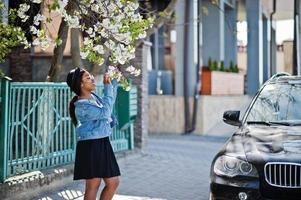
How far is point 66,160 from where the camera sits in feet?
26.8

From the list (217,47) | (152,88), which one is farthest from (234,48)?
(152,88)

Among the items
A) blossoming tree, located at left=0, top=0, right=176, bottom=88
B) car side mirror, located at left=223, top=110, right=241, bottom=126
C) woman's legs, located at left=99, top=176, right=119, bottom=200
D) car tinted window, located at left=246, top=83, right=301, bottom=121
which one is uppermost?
blossoming tree, located at left=0, top=0, right=176, bottom=88

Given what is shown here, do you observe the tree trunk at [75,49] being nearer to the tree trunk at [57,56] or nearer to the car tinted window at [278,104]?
the tree trunk at [57,56]

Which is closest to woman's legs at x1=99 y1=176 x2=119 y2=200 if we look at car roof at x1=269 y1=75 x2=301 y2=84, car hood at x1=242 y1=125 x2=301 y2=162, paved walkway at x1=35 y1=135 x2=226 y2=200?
car hood at x1=242 y1=125 x2=301 y2=162

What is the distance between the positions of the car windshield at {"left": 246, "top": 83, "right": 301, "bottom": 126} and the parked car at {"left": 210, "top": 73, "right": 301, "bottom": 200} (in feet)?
0.04

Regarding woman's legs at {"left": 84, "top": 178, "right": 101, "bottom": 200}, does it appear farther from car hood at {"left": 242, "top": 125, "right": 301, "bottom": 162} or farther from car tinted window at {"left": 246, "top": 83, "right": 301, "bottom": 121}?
car tinted window at {"left": 246, "top": 83, "right": 301, "bottom": 121}

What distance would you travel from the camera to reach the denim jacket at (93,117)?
16.7ft

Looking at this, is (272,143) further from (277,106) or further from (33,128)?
(33,128)

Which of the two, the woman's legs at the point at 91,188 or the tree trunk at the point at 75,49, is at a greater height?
the tree trunk at the point at 75,49

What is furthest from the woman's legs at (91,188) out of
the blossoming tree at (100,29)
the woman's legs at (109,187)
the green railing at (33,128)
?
the green railing at (33,128)

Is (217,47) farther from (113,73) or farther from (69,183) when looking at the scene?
(113,73)

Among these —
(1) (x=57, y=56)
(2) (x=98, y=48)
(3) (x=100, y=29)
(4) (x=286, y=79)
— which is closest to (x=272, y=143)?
(4) (x=286, y=79)

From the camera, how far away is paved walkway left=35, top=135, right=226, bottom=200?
733 cm

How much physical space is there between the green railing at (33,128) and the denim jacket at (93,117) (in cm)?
173
